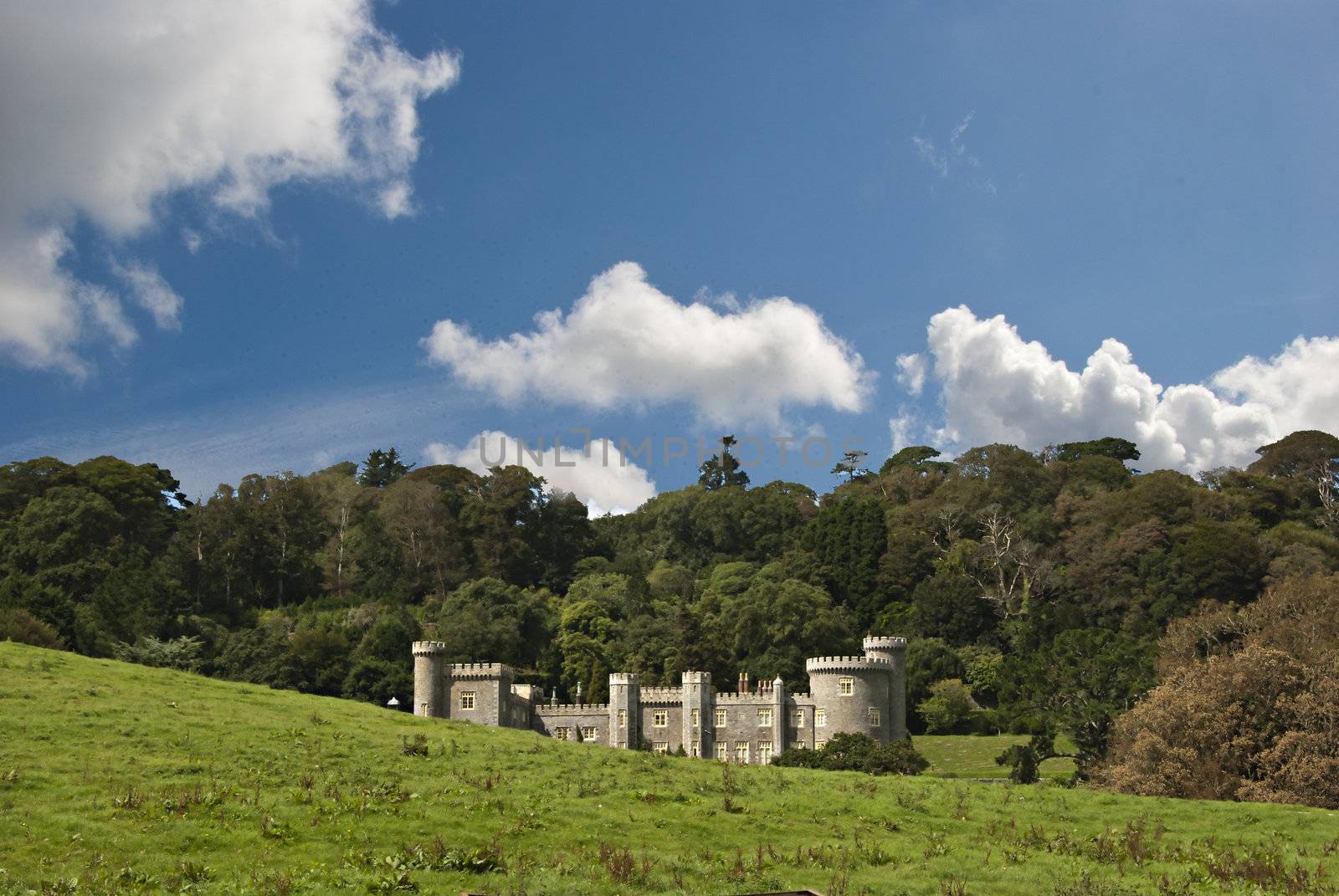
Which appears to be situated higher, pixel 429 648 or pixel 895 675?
pixel 429 648

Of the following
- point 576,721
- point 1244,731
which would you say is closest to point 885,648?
point 576,721

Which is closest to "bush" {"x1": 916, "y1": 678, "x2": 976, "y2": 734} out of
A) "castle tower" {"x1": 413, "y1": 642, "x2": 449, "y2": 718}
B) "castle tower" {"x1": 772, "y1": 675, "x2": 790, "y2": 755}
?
"castle tower" {"x1": 772, "y1": 675, "x2": 790, "y2": 755}

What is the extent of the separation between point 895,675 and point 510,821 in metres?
50.6

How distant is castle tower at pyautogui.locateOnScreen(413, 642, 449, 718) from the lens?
8019 centimetres

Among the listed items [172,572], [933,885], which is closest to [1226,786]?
[933,885]

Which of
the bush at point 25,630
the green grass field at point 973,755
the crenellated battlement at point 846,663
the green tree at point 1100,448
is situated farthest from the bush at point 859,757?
the green tree at point 1100,448

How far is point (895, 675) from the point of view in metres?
82.4

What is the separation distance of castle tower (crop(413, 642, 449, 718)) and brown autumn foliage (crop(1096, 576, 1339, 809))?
36.9 m

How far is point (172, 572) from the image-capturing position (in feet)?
333

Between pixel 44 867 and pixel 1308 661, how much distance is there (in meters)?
45.6

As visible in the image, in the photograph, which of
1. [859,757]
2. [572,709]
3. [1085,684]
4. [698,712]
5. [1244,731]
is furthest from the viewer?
[572,709]

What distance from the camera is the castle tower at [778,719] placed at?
8150 cm

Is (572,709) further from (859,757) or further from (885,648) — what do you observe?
(859,757)

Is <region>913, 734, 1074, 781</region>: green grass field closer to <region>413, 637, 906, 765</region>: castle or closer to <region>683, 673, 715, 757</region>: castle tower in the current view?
<region>413, 637, 906, 765</region>: castle
